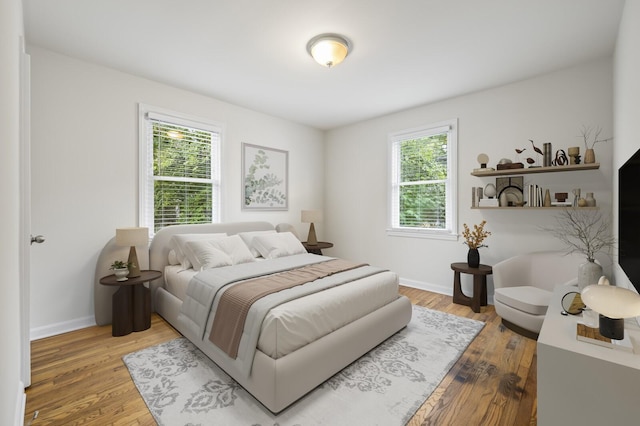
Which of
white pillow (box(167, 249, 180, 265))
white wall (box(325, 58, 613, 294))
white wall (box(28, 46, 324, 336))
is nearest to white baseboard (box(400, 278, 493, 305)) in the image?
Answer: white wall (box(325, 58, 613, 294))

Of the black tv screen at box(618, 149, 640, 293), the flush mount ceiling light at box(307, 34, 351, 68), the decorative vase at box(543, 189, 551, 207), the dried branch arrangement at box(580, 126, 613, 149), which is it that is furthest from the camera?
the decorative vase at box(543, 189, 551, 207)

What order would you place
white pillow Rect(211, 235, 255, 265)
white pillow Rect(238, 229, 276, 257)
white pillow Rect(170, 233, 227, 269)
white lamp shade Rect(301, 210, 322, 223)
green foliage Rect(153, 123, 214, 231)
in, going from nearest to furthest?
1. white pillow Rect(170, 233, 227, 269)
2. white pillow Rect(211, 235, 255, 265)
3. green foliage Rect(153, 123, 214, 231)
4. white pillow Rect(238, 229, 276, 257)
5. white lamp shade Rect(301, 210, 322, 223)

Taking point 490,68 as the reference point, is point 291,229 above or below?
below

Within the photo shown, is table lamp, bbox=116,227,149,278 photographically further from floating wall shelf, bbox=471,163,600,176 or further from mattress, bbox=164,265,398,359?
floating wall shelf, bbox=471,163,600,176

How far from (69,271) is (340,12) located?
360 centimetres

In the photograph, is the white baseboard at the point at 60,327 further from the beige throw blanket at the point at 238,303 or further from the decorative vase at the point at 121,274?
the beige throw blanket at the point at 238,303

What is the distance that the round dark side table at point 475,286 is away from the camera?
3.38 metres

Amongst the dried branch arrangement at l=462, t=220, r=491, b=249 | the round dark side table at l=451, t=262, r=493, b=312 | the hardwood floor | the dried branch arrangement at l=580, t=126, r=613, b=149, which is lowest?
the hardwood floor

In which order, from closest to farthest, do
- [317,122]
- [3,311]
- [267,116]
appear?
1. [3,311]
2. [267,116]
3. [317,122]

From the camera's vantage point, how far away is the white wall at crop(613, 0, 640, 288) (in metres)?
1.83

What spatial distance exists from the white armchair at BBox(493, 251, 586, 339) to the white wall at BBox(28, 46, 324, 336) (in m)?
4.19

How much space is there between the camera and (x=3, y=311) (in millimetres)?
1145

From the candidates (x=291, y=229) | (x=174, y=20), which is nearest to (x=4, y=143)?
(x=174, y=20)

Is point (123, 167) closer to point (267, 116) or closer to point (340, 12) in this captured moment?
point (267, 116)
